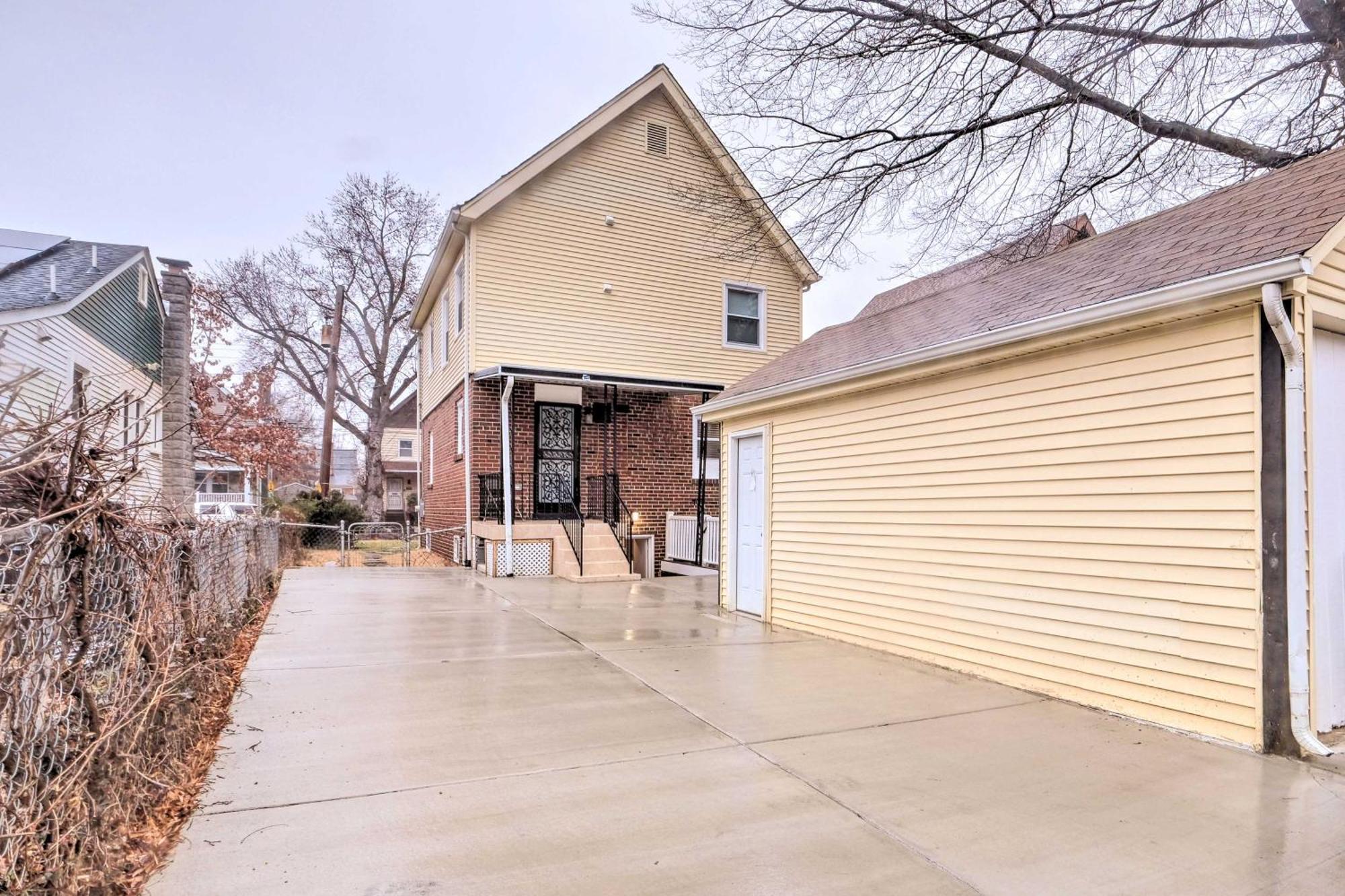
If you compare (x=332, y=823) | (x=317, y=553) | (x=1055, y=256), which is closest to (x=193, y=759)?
(x=332, y=823)

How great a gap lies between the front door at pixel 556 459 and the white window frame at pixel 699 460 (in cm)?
231

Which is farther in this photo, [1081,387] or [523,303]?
[523,303]

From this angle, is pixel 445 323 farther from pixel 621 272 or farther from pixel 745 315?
pixel 745 315

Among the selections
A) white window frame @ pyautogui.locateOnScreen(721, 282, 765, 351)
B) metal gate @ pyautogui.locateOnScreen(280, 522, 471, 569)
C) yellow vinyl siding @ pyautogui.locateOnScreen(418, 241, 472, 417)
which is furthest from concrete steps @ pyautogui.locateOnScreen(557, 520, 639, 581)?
white window frame @ pyautogui.locateOnScreen(721, 282, 765, 351)

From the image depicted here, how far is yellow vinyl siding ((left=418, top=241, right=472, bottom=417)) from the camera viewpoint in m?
12.5

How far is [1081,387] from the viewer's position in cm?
498

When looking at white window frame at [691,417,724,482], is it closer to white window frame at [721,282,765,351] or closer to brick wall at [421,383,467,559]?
white window frame at [721,282,765,351]

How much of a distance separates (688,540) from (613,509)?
162 centimetres

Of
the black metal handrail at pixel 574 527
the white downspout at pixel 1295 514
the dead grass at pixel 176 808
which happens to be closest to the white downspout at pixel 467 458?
the black metal handrail at pixel 574 527

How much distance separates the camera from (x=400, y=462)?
3853 cm

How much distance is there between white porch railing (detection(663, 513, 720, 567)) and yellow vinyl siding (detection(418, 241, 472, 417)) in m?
4.81

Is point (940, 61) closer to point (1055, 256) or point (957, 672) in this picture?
point (1055, 256)

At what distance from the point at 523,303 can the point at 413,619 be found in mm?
6546

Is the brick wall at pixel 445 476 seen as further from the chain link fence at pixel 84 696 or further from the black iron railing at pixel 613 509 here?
the chain link fence at pixel 84 696
